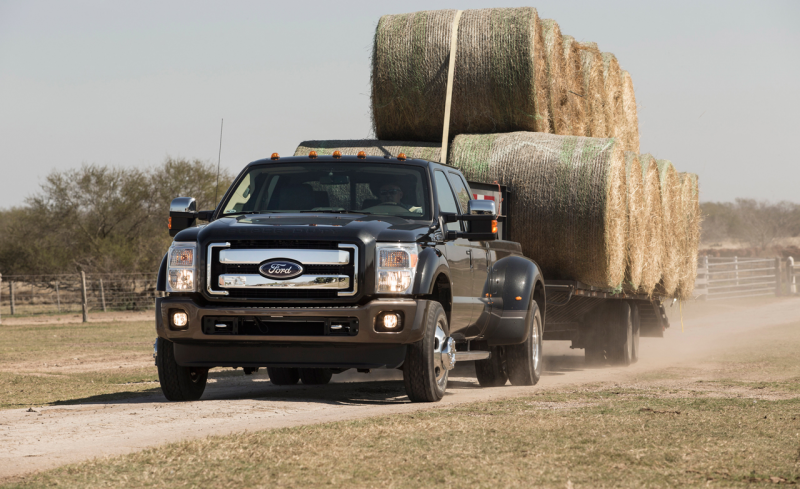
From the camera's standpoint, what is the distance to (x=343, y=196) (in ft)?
26.9

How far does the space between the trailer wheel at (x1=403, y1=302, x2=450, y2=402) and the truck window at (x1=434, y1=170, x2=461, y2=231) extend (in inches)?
42.0

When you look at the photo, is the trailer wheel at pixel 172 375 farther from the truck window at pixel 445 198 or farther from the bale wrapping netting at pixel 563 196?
the bale wrapping netting at pixel 563 196

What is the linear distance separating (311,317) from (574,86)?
25.7ft

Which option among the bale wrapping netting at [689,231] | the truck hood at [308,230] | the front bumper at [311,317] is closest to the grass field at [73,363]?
the front bumper at [311,317]

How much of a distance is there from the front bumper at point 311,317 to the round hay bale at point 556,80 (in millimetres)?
6034

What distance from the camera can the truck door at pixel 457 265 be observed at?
8148 mm

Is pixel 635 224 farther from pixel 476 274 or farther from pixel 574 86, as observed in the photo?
pixel 476 274

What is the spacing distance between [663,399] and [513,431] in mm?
2640

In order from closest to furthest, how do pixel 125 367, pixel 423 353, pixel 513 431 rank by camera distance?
pixel 513 431 → pixel 423 353 → pixel 125 367

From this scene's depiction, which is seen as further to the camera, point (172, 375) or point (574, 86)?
point (574, 86)

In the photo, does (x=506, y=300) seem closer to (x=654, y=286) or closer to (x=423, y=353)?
(x=423, y=353)

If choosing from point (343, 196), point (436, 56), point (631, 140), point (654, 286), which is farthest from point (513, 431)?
point (631, 140)

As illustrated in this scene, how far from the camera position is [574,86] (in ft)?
45.2

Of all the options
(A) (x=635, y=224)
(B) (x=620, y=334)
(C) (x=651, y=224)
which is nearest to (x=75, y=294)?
(B) (x=620, y=334)
